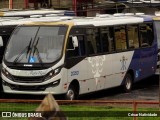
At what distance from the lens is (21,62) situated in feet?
61.2

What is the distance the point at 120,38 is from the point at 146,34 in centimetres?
247

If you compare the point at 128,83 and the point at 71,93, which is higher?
the point at 71,93

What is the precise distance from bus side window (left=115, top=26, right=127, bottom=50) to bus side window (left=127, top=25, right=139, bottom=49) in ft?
1.31

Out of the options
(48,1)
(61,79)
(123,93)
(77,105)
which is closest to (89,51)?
(61,79)

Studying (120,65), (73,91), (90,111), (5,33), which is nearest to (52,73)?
(73,91)

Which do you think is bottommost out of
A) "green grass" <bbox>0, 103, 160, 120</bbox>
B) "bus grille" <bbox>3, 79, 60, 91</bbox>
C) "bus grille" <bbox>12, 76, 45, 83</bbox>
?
"bus grille" <bbox>3, 79, 60, 91</bbox>

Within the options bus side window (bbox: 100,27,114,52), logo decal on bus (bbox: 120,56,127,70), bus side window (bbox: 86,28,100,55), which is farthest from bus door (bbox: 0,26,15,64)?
logo decal on bus (bbox: 120,56,127,70)

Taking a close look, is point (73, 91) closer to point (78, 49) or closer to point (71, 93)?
point (71, 93)

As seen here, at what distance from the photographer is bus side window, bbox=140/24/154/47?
943 inches

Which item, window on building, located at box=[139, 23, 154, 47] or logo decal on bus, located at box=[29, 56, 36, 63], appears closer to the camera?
logo decal on bus, located at box=[29, 56, 36, 63]

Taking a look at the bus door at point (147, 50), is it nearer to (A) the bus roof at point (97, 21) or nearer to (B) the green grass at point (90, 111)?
(A) the bus roof at point (97, 21)

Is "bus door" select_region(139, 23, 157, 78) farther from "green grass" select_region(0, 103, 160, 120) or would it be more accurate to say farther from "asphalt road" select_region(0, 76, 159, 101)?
"green grass" select_region(0, 103, 160, 120)

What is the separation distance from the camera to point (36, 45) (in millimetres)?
18766

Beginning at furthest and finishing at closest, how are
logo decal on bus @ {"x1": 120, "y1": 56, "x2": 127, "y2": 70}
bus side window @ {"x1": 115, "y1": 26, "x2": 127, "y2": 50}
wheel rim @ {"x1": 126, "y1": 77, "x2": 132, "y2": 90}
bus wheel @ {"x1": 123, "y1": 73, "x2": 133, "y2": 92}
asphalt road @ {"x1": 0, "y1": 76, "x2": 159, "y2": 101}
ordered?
wheel rim @ {"x1": 126, "y1": 77, "x2": 132, "y2": 90} → bus wheel @ {"x1": 123, "y1": 73, "x2": 133, "y2": 92} → logo decal on bus @ {"x1": 120, "y1": 56, "x2": 127, "y2": 70} → bus side window @ {"x1": 115, "y1": 26, "x2": 127, "y2": 50} → asphalt road @ {"x1": 0, "y1": 76, "x2": 159, "y2": 101}
